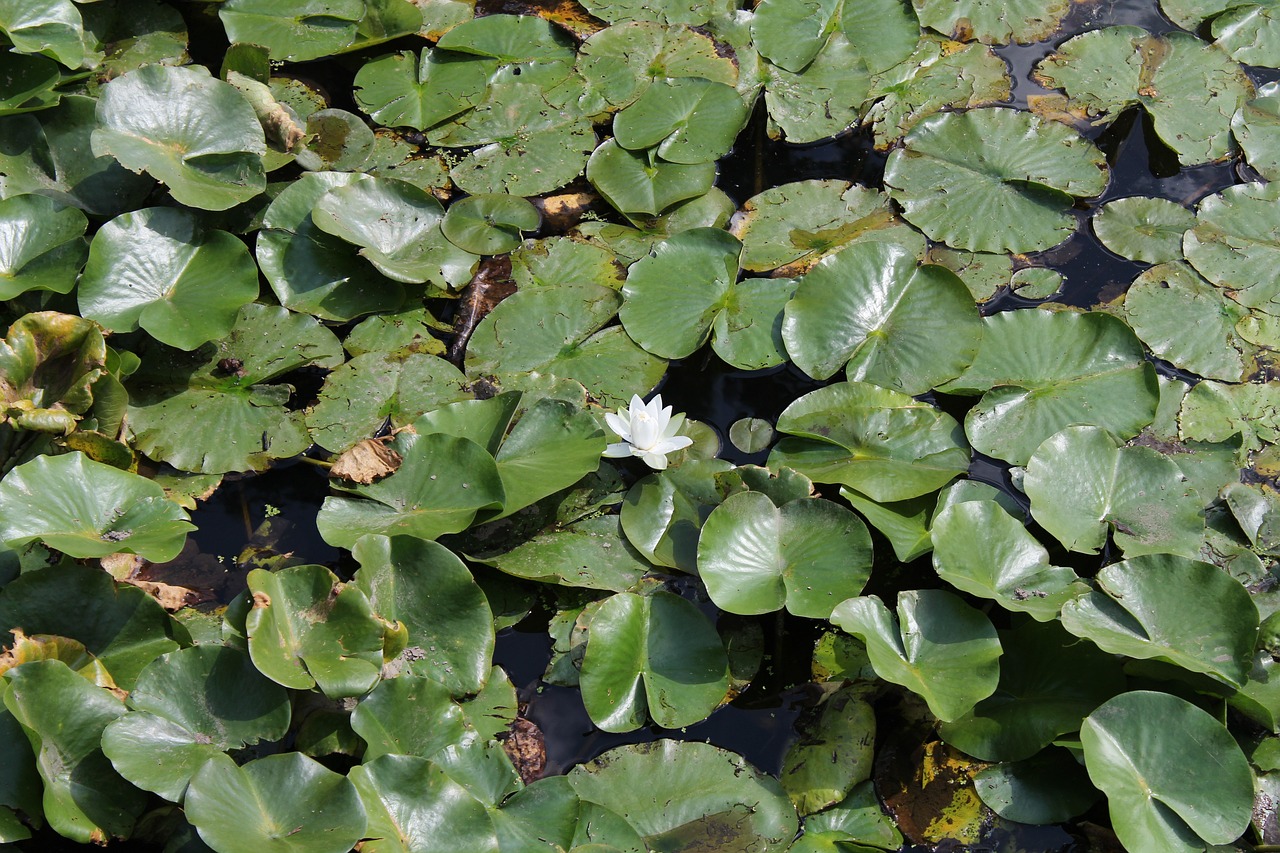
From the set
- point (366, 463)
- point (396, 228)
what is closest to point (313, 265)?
point (396, 228)

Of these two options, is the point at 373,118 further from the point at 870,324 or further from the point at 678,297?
the point at 870,324

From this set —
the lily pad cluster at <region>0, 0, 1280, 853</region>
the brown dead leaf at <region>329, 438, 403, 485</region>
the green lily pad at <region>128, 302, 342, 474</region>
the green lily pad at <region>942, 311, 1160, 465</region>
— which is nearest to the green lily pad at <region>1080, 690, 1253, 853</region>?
the lily pad cluster at <region>0, 0, 1280, 853</region>

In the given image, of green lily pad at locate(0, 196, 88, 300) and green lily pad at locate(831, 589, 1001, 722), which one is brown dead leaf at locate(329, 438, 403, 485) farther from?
green lily pad at locate(831, 589, 1001, 722)

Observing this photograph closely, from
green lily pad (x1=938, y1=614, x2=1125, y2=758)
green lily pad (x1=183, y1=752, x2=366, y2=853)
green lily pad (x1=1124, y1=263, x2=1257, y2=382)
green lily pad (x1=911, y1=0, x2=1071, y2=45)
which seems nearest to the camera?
green lily pad (x1=183, y1=752, x2=366, y2=853)

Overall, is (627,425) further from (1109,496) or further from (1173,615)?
(1173,615)

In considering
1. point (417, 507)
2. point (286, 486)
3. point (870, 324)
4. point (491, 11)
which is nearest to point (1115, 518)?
point (870, 324)

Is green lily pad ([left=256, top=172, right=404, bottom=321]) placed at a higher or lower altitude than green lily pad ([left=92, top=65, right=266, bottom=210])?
lower
